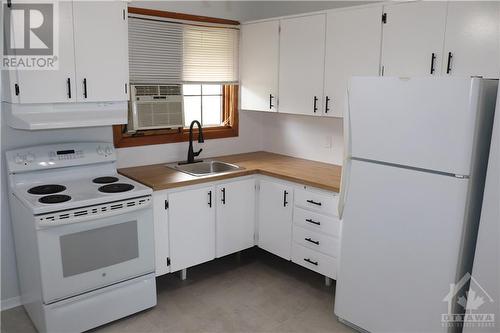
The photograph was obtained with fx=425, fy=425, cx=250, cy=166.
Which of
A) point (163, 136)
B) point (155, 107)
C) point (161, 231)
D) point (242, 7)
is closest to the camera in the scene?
point (161, 231)

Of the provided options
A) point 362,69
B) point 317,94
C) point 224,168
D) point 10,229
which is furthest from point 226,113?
point 10,229

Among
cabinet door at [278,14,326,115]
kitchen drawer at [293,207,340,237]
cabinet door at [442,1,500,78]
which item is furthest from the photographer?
cabinet door at [278,14,326,115]

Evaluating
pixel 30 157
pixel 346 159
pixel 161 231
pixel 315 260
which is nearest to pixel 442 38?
pixel 346 159

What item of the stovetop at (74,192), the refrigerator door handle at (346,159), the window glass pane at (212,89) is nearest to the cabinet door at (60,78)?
the stovetop at (74,192)

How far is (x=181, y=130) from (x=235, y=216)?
0.93 metres

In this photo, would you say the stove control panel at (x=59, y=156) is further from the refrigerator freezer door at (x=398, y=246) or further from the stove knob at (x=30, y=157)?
the refrigerator freezer door at (x=398, y=246)

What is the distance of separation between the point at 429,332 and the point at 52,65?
106 inches

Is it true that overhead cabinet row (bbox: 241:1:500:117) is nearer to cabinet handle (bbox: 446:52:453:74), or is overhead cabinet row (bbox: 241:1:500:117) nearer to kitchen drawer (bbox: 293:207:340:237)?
cabinet handle (bbox: 446:52:453:74)

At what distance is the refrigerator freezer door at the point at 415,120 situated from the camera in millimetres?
2098

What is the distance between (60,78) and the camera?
263 centimetres

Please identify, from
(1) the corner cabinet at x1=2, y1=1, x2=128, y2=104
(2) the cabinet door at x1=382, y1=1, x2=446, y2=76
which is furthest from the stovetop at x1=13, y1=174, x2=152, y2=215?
(2) the cabinet door at x1=382, y1=1, x2=446, y2=76

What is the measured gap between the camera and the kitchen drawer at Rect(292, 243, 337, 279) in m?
3.06

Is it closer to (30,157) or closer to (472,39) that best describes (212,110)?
(30,157)

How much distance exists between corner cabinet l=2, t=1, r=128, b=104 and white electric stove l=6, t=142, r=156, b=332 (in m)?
0.44
